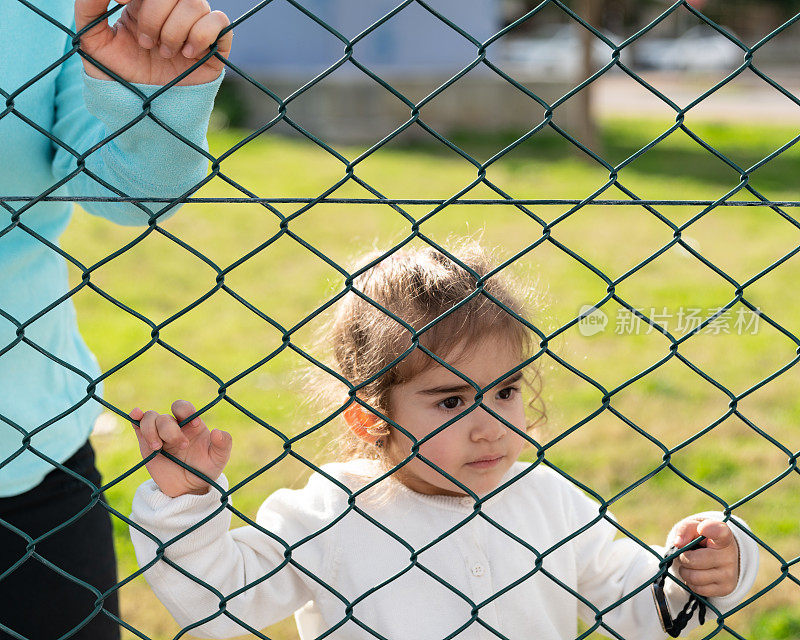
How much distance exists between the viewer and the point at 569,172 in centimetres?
846

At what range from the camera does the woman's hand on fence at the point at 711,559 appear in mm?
1536

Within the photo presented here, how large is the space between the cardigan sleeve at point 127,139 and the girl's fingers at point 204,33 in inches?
2.7

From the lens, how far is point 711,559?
1550 mm

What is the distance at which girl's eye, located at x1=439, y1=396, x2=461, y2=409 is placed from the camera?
62.6 inches

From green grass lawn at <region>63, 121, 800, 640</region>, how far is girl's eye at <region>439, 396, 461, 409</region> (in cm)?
31

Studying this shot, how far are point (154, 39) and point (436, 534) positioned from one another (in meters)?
0.95

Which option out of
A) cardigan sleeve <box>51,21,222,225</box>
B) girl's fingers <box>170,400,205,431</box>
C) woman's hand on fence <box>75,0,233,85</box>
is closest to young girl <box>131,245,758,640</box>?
girl's fingers <box>170,400,205,431</box>

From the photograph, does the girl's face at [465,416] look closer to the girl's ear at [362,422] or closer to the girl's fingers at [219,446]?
the girl's ear at [362,422]

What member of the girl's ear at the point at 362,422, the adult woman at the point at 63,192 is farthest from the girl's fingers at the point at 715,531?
the adult woman at the point at 63,192

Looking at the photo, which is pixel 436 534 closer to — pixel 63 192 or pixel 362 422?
pixel 362 422

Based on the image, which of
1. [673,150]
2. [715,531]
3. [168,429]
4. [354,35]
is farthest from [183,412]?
[354,35]

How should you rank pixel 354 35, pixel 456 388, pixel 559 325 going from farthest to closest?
pixel 354 35
pixel 559 325
pixel 456 388

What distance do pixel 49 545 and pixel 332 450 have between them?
0.55 metres

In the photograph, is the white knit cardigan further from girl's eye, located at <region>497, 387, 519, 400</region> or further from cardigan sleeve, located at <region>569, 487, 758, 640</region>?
girl's eye, located at <region>497, 387, 519, 400</region>
